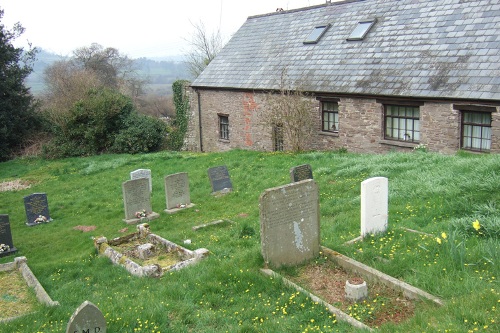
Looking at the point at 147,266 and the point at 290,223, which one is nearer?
the point at 290,223

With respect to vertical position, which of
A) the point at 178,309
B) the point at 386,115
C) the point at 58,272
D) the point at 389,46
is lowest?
the point at 58,272

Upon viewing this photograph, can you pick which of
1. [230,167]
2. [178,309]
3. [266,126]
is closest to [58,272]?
[178,309]

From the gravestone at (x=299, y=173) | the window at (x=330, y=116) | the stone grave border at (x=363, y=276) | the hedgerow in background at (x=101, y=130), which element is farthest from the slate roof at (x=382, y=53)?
the stone grave border at (x=363, y=276)

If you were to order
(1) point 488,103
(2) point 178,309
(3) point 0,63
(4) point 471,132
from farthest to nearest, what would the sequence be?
(3) point 0,63 < (4) point 471,132 < (1) point 488,103 < (2) point 178,309

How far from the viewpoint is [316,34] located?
23422 mm

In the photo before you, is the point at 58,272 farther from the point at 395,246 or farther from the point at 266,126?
the point at 266,126

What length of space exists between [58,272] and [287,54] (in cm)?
1768

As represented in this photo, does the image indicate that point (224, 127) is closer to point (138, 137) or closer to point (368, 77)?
point (138, 137)

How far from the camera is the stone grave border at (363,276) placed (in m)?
5.32

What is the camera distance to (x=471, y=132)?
633 inches

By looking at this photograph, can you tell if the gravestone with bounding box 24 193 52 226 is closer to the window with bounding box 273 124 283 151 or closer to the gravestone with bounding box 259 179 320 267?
the gravestone with bounding box 259 179 320 267

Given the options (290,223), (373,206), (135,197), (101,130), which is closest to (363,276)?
(290,223)

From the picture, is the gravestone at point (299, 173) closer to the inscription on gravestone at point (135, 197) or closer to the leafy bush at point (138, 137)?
the inscription on gravestone at point (135, 197)

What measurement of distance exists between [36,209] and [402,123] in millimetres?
13453
